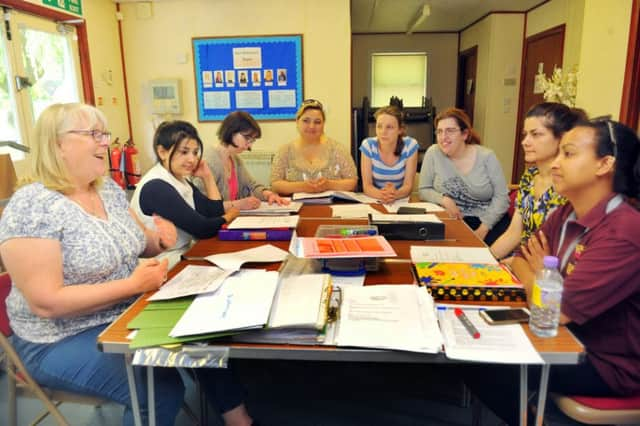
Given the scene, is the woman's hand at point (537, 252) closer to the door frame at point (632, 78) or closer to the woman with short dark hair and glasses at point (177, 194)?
the woman with short dark hair and glasses at point (177, 194)

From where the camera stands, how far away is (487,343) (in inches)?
39.6

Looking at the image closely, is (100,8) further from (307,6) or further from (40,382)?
(40,382)

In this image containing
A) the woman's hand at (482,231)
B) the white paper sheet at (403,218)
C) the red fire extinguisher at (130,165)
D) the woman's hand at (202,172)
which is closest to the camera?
the white paper sheet at (403,218)

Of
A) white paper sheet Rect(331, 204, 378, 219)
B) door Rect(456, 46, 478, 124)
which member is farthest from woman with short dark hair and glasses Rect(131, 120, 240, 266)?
door Rect(456, 46, 478, 124)

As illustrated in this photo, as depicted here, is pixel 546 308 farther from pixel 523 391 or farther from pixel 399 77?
pixel 399 77

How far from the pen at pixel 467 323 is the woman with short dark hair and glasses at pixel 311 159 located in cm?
200

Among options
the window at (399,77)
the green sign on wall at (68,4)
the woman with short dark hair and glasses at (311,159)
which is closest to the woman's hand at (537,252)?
the woman with short dark hair and glasses at (311,159)

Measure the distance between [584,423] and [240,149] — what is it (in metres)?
2.17

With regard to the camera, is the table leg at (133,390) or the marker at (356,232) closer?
the table leg at (133,390)

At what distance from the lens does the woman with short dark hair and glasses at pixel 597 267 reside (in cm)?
113

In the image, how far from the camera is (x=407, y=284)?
1.34 metres

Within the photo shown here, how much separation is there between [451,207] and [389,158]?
681 millimetres

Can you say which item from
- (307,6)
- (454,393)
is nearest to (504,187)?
(454,393)

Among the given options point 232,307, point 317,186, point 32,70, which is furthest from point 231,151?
point 32,70
